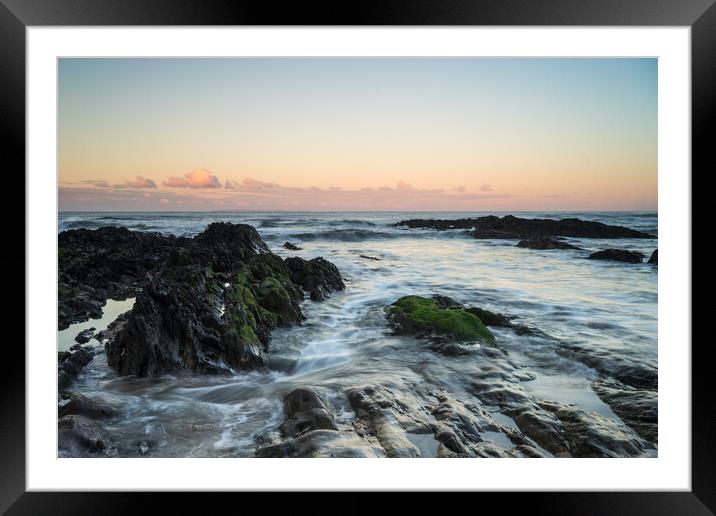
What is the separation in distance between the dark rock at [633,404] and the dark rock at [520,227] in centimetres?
412

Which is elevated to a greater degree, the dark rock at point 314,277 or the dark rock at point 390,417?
the dark rock at point 314,277

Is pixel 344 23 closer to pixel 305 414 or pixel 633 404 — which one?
pixel 305 414

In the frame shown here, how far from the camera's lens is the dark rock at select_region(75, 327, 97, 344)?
358 centimetres

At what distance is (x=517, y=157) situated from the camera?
20.7 feet

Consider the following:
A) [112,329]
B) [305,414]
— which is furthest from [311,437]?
[112,329]

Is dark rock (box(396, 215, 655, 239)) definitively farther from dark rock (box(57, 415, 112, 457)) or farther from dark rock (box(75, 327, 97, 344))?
dark rock (box(57, 415, 112, 457))

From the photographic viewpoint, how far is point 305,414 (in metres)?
2.53

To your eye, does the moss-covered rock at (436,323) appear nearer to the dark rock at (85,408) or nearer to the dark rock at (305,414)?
the dark rock at (305,414)

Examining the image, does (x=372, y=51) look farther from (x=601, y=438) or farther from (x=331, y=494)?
(x=601, y=438)

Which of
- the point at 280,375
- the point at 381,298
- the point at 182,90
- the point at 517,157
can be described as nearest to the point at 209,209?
the point at 182,90

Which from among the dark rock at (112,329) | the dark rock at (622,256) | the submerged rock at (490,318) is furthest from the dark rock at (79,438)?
the dark rock at (622,256)

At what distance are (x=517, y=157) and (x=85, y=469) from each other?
598cm

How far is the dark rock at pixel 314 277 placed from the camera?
197 inches

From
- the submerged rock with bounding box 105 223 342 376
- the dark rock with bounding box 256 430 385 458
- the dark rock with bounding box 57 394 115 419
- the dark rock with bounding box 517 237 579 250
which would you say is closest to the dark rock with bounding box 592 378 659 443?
the dark rock with bounding box 256 430 385 458
